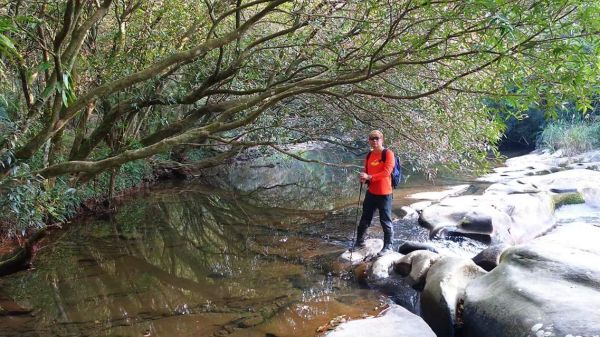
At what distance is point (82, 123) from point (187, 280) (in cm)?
373

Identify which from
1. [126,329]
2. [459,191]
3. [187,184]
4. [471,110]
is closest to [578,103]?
[471,110]

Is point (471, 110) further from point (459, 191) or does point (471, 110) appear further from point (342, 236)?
point (459, 191)

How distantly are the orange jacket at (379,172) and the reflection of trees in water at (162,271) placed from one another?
1631mm

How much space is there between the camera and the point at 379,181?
7.03 m

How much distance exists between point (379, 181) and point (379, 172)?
155 millimetres

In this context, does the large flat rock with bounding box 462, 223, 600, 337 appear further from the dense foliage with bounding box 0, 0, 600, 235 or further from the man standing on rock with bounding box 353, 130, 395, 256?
the man standing on rock with bounding box 353, 130, 395, 256

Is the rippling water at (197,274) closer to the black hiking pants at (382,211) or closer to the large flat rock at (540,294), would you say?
the black hiking pants at (382,211)

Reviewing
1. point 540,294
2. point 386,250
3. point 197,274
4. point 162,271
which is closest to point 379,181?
point 386,250

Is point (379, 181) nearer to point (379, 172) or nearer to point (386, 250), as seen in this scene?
point (379, 172)

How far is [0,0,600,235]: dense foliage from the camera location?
426cm

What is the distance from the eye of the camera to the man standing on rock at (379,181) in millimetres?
6844

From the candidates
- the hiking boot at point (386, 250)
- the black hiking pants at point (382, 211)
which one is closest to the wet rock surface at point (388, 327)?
the hiking boot at point (386, 250)

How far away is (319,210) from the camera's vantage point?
1166cm

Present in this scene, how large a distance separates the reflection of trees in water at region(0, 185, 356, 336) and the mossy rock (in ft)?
17.1
